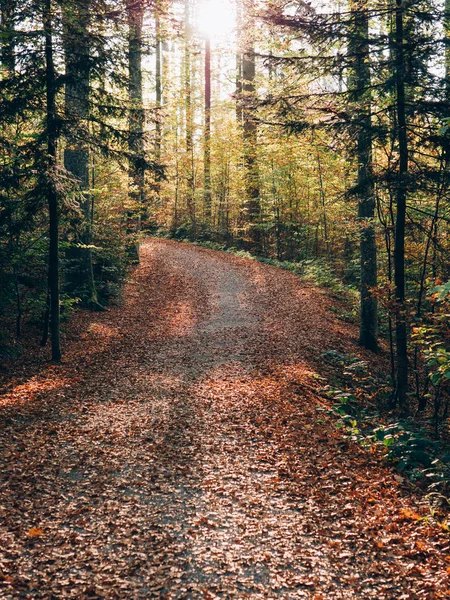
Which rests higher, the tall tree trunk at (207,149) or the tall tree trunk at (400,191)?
the tall tree trunk at (207,149)

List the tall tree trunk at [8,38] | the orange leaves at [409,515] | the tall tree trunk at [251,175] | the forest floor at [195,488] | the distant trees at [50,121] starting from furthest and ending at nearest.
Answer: the tall tree trunk at [251,175], the distant trees at [50,121], the tall tree trunk at [8,38], the orange leaves at [409,515], the forest floor at [195,488]

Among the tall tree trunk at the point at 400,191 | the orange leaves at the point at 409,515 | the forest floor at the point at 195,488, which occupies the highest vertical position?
the tall tree trunk at the point at 400,191

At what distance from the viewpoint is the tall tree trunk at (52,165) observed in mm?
8375

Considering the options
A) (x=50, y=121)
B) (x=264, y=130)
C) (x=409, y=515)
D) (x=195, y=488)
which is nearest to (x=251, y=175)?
(x=264, y=130)

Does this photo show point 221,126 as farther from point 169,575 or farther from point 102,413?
point 169,575

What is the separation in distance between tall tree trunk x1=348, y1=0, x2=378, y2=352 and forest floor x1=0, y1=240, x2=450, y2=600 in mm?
2177

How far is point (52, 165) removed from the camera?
28.5 ft

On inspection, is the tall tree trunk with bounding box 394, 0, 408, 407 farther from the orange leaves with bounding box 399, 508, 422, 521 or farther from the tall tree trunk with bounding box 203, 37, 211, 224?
the tall tree trunk with bounding box 203, 37, 211, 224

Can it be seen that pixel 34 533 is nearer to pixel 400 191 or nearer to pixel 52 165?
pixel 52 165

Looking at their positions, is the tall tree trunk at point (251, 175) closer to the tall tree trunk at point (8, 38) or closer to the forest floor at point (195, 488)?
the forest floor at point (195, 488)

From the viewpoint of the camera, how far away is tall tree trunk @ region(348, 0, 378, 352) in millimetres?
8383

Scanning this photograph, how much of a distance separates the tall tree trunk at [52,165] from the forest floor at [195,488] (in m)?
1.01

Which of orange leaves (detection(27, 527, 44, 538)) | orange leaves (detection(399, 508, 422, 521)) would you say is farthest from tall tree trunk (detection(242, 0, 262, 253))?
orange leaves (detection(27, 527, 44, 538))

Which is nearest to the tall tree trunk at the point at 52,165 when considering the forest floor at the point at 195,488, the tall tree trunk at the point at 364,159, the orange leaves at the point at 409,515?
the forest floor at the point at 195,488
